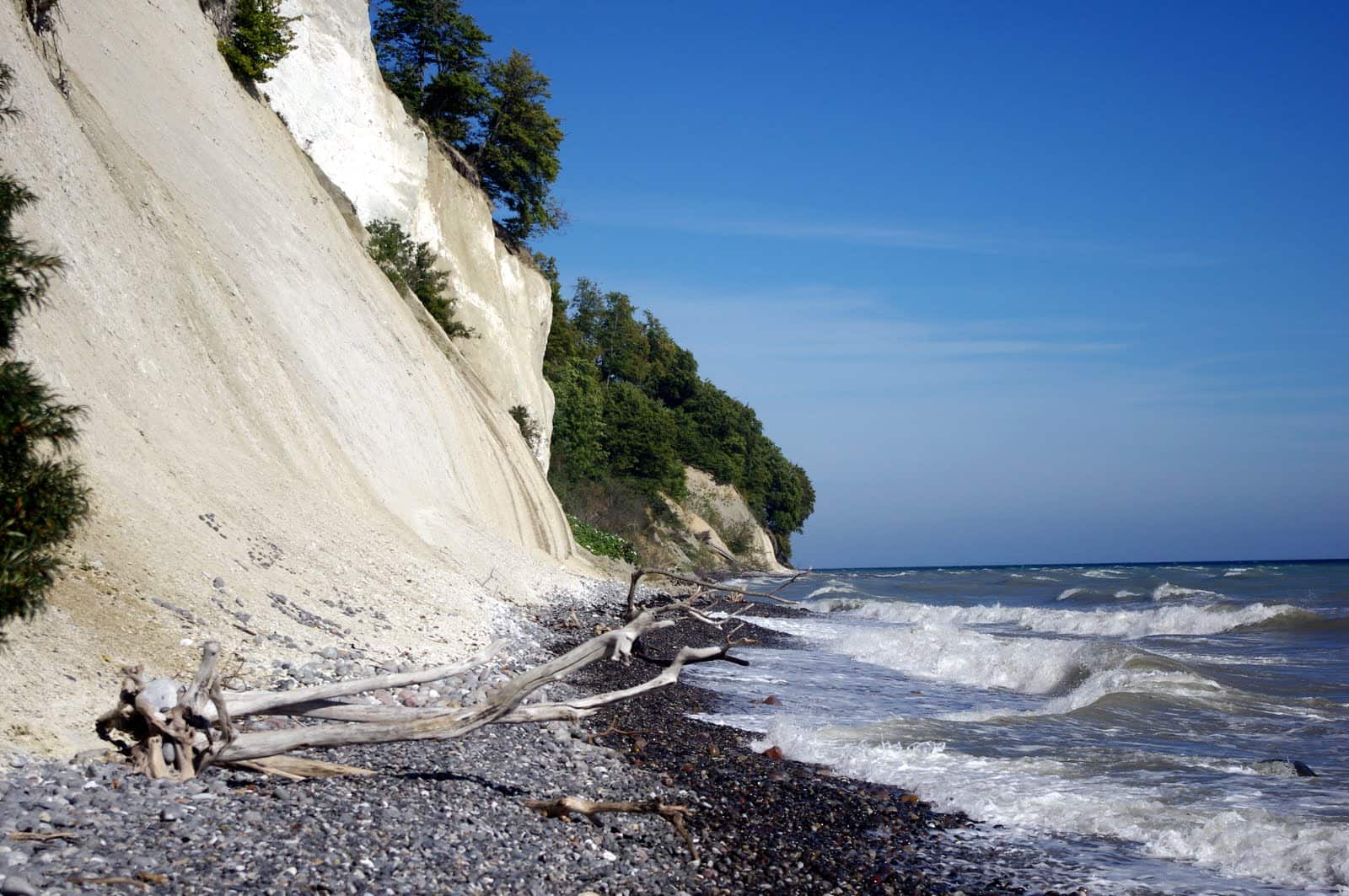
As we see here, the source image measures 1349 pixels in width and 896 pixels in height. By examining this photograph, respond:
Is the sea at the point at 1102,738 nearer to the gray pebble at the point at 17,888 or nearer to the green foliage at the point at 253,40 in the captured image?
the gray pebble at the point at 17,888

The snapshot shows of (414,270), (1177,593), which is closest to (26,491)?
(414,270)

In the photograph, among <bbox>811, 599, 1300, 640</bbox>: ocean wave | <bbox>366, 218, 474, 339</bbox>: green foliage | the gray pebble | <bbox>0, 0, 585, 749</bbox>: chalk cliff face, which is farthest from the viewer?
<bbox>811, 599, 1300, 640</bbox>: ocean wave

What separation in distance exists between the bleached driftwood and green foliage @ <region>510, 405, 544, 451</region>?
23.5 meters

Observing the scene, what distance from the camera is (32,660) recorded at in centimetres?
720

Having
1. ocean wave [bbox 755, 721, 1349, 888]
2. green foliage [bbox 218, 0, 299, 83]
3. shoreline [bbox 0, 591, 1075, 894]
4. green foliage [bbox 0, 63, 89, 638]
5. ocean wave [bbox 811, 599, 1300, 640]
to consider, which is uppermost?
green foliage [bbox 218, 0, 299, 83]

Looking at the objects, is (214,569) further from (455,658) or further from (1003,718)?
(1003,718)

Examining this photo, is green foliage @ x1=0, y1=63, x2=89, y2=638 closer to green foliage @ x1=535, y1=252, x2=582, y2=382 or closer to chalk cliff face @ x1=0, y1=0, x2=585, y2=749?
Answer: chalk cliff face @ x1=0, y1=0, x2=585, y2=749

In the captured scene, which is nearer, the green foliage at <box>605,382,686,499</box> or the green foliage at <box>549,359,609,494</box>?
the green foliage at <box>549,359,609,494</box>

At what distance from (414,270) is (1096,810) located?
77.8 feet

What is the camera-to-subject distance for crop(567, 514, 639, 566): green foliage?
35.0 m

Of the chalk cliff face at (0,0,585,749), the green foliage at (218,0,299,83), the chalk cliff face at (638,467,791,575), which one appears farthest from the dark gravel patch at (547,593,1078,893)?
the chalk cliff face at (638,467,791,575)

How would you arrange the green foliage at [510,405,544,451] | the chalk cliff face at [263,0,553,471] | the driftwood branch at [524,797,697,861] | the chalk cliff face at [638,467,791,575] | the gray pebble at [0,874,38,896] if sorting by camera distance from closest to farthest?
the gray pebble at [0,874,38,896] < the driftwood branch at [524,797,697,861] < the chalk cliff face at [263,0,553,471] < the green foliage at [510,405,544,451] < the chalk cliff face at [638,467,791,575]

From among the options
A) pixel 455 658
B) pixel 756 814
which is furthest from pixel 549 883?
pixel 455 658

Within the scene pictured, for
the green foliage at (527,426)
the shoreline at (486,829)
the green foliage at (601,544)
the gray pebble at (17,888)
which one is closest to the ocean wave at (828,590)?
the green foliage at (601,544)
